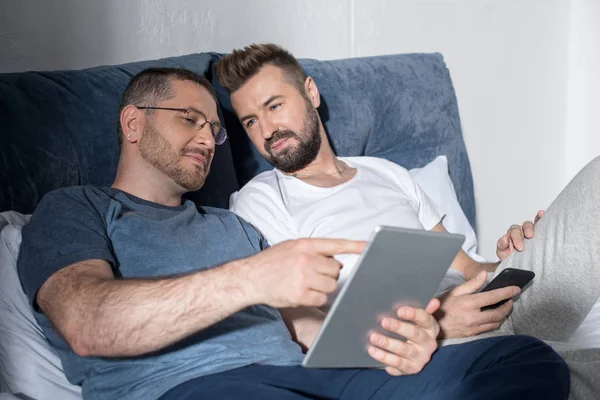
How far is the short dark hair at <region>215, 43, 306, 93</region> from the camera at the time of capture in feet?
6.59

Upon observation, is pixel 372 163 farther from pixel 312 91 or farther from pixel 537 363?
pixel 537 363

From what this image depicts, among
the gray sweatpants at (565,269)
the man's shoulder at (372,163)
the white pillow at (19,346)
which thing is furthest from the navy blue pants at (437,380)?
the man's shoulder at (372,163)

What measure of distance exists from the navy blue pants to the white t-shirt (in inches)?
15.9

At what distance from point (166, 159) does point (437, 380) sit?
27.9 inches

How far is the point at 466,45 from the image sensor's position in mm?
3248

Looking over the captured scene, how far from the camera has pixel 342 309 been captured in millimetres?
1111

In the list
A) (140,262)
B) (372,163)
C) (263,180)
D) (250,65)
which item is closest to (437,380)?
(140,262)

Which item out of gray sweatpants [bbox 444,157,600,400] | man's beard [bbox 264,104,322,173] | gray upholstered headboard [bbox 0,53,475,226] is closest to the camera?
gray upholstered headboard [bbox 0,53,475,226]

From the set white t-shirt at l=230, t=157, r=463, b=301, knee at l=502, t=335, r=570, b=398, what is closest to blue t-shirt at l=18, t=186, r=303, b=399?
white t-shirt at l=230, t=157, r=463, b=301

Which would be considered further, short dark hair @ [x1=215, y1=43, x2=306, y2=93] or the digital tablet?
short dark hair @ [x1=215, y1=43, x2=306, y2=93]

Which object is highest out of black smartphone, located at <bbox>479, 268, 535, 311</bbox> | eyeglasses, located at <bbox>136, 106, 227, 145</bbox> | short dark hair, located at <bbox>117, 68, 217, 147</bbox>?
short dark hair, located at <bbox>117, 68, 217, 147</bbox>

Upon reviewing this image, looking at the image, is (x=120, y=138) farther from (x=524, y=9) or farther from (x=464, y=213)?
(x=524, y=9)

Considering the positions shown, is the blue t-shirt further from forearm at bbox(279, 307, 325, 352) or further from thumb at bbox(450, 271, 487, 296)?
thumb at bbox(450, 271, 487, 296)

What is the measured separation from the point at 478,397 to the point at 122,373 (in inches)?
22.1
